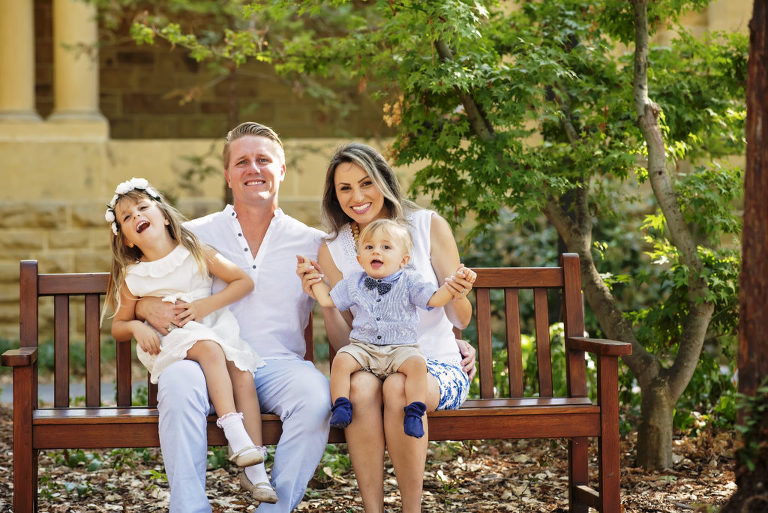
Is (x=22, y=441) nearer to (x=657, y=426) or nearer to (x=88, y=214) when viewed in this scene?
(x=657, y=426)

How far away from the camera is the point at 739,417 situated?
8.85 ft

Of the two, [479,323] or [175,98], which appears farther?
[175,98]

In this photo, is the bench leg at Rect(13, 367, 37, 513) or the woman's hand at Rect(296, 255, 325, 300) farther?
the woman's hand at Rect(296, 255, 325, 300)

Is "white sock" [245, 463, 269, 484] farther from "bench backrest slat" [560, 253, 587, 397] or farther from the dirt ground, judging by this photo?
"bench backrest slat" [560, 253, 587, 397]

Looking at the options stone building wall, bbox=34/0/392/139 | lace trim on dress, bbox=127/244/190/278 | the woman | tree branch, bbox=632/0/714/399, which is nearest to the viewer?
the woman

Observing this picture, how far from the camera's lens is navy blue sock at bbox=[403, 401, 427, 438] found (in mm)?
3092

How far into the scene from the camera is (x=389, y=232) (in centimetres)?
338

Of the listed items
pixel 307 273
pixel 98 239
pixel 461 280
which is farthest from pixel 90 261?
pixel 461 280

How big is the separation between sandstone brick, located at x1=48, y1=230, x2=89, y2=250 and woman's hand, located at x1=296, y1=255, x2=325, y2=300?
488cm

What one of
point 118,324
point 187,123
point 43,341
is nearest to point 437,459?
point 118,324

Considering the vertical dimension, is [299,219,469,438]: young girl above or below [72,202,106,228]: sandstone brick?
below

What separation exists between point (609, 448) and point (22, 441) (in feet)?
7.17

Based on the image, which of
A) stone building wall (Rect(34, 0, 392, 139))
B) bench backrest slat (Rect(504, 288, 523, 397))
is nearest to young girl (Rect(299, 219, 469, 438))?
bench backrest slat (Rect(504, 288, 523, 397))

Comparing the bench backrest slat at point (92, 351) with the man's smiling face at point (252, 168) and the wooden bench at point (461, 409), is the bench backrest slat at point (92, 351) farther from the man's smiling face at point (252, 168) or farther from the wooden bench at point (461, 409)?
the man's smiling face at point (252, 168)
